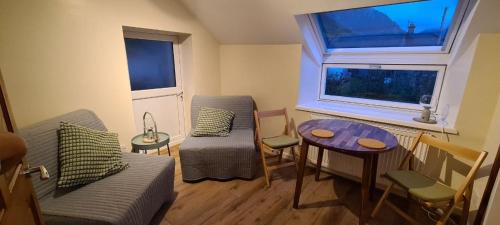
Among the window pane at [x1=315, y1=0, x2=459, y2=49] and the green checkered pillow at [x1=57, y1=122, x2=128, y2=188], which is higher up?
the window pane at [x1=315, y1=0, x2=459, y2=49]

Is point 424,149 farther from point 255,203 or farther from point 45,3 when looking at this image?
point 45,3

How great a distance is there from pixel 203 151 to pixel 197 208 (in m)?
0.53

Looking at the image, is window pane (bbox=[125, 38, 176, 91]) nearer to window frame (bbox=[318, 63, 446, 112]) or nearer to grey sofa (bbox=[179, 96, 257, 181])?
grey sofa (bbox=[179, 96, 257, 181])

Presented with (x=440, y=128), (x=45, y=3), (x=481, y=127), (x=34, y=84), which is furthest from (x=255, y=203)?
(x=45, y=3)

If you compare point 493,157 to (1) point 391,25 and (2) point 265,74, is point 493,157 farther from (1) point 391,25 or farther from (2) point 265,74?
(2) point 265,74

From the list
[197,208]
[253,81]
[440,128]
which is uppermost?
[253,81]

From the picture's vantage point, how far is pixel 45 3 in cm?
164

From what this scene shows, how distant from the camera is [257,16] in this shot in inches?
92.7

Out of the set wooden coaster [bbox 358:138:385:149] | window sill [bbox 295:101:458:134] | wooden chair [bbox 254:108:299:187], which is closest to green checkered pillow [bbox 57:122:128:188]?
wooden chair [bbox 254:108:299:187]

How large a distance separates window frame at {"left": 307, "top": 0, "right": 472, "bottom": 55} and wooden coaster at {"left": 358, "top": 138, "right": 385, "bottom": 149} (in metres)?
1.19

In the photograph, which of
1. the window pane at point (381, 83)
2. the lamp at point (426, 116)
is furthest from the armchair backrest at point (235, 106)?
the lamp at point (426, 116)

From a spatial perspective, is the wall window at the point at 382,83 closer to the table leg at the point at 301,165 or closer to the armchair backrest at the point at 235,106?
the armchair backrest at the point at 235,106

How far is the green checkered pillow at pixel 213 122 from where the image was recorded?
247cm

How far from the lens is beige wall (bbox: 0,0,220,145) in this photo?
154cm
